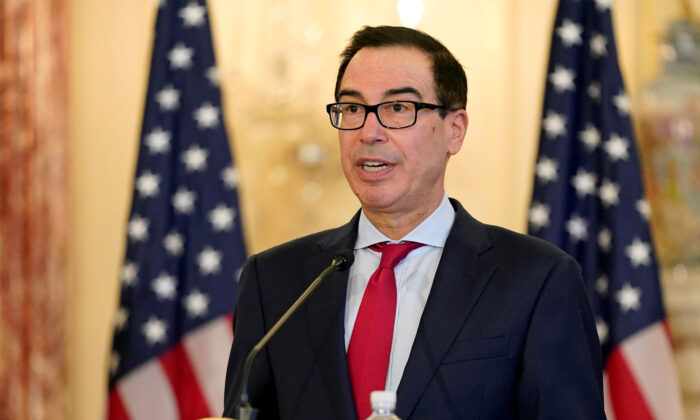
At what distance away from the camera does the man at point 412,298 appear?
1960mm

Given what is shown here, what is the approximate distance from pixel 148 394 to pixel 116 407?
0.16m

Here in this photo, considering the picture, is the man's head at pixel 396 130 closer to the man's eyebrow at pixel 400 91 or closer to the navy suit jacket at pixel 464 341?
the man's eyebrow at pixel 400 91

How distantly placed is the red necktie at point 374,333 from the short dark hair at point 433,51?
1.29 feet

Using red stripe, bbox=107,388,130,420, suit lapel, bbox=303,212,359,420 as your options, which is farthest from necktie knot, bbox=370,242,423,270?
red stripe, bbox=107,388,130,420

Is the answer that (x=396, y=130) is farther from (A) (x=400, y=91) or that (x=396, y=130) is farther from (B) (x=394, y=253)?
(B) (x=394, y=253)

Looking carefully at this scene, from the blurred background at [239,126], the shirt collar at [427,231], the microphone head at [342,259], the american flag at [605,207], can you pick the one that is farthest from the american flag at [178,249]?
the microphone head at [342,259]

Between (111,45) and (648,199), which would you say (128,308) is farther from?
(648,199)

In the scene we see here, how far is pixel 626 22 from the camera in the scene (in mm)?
4508

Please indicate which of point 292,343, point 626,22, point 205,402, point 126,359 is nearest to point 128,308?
point 126,359

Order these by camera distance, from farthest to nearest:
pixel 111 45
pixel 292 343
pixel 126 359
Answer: pixel 111 45 < pixel 126 359 < pixel 292 343

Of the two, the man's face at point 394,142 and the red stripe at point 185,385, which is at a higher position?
the man's face at point 394,142

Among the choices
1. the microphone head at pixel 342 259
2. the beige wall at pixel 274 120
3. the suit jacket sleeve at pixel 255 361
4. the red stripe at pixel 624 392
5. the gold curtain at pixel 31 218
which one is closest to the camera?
the microphone head at pixel 342 259

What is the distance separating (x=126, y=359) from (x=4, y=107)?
4.61ft

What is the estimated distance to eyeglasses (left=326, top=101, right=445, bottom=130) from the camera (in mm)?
2191
